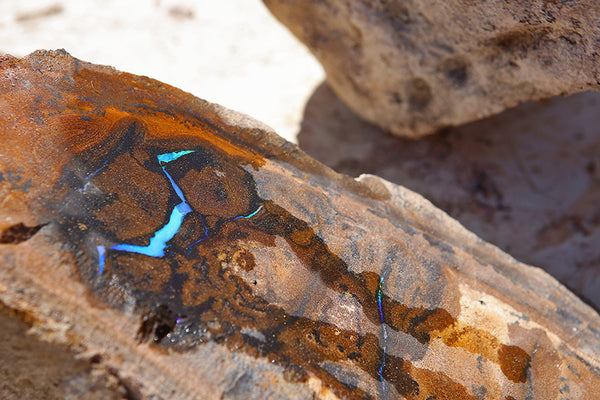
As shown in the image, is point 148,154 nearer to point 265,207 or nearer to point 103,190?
point 103,190

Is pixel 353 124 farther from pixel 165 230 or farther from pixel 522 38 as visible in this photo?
pixel 165 230

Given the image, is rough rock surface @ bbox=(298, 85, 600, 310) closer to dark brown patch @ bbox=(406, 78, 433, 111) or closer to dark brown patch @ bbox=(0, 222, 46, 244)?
dark brown patch @ bbox=(406, 78, 433, 111)

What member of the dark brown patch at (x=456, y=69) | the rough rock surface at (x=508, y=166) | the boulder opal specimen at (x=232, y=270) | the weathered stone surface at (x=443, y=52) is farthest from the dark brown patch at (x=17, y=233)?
the rough rock surface at (x=508, y=166)

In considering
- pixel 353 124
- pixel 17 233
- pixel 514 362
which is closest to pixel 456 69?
pixel 353 124

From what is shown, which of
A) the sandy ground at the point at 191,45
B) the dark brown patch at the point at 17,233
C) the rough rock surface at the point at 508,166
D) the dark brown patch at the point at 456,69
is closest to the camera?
the dark brown patch at the point at 17,233

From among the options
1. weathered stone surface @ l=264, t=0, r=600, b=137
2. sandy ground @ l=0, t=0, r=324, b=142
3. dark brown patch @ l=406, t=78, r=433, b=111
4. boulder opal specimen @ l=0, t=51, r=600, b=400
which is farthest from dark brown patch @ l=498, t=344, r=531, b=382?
sandy ground @ l=0, t=0, r=324, b=142

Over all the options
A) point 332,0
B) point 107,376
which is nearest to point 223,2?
point 332,0

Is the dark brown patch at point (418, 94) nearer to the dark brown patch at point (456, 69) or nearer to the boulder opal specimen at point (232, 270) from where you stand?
the dark brown patch at point (456, 69)
